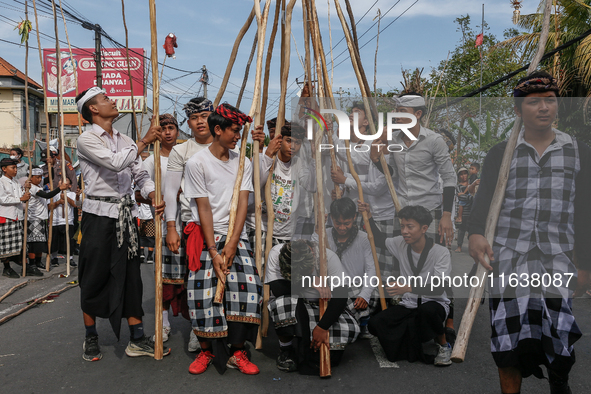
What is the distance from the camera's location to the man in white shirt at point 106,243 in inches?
139

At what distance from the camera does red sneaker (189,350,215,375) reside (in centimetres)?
332

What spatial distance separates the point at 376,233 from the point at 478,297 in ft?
3.90

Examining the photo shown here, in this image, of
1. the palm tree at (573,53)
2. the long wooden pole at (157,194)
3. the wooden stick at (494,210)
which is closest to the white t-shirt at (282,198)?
the long wooden pole at (157,194)

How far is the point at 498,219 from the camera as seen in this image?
2594 mm

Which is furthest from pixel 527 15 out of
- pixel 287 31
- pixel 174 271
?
pixel 174 271

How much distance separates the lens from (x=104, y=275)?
3566 mm

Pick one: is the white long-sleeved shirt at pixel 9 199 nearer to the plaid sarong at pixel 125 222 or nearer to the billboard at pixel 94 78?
the plaid sarong at pixel 125 222

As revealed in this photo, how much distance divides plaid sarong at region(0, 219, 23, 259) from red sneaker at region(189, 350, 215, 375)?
470 centimetres

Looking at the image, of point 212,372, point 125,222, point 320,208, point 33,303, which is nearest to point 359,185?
point 320,208

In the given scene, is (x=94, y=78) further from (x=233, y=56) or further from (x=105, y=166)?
(x=105, y=166)

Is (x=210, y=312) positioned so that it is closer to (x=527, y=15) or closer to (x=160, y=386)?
(x=160, y=386)

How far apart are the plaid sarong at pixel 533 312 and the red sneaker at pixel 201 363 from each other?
1863 millimetres

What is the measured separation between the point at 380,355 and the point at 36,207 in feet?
19.6
